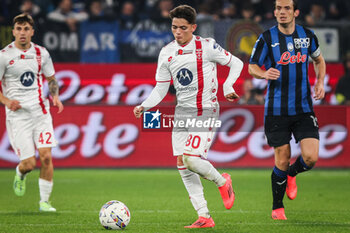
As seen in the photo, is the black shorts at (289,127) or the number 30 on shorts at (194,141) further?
the black shorts at (289,127)

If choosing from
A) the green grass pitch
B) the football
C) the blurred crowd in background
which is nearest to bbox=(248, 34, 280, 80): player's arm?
the green grass pitch

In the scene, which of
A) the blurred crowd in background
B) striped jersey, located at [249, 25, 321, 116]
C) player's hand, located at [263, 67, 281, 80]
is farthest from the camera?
the blurred crowd in background

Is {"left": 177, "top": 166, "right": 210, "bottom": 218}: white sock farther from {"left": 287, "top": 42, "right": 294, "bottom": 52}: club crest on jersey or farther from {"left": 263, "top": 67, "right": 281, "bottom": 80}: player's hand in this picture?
{"left": 287, "top": 42, "right": 294, "bottom": 52}: club crest on jersey

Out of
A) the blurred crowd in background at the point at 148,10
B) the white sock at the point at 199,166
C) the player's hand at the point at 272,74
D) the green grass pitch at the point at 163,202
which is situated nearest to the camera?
the white sock at the point at 199,166

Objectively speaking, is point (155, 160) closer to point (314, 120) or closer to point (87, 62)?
point (87, 62)

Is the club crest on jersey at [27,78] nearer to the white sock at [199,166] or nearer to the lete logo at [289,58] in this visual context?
the white sock at [199,166]

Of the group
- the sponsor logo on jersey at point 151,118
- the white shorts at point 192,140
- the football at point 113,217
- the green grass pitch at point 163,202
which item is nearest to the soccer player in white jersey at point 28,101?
the green grass pitch at point 163,202

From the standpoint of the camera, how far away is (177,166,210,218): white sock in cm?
715

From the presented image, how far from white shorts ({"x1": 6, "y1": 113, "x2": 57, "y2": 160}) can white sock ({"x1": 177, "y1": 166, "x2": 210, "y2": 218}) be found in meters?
2.31

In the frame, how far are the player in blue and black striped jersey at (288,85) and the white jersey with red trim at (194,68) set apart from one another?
59 centimetres

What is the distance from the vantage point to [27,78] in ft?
28.9

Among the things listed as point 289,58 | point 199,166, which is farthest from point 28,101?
point 289,58

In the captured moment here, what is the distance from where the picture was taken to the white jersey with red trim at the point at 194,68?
714 cm

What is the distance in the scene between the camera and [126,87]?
48.1 feet
